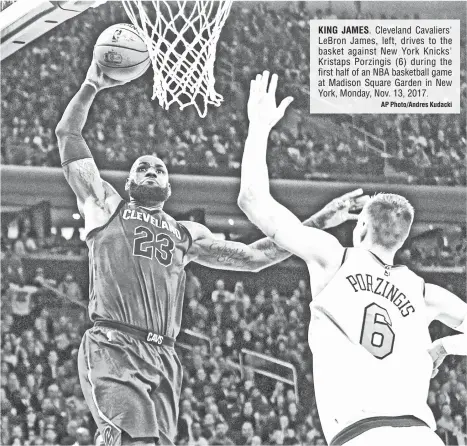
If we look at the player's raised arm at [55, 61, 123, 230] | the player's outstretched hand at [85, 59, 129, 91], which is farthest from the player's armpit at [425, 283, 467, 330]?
the player's outstretched hand at [85, 59, 129, 91]

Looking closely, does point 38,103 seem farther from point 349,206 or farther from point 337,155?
point 349,206

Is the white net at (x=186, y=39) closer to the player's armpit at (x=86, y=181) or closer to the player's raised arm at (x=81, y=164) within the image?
the player's raised arm at (x=81, y=164)

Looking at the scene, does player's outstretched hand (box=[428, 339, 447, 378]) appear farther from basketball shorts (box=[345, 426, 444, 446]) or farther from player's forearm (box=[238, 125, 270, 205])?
player's forearm (box=[238, 125, 270, 205])

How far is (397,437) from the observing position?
491 cm

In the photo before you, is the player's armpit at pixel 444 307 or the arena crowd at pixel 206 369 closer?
the player's armpit at pixel 444 307

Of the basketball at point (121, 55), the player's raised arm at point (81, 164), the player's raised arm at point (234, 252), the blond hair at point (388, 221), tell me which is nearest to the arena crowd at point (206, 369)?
the player's raised arm at point (234, 252)

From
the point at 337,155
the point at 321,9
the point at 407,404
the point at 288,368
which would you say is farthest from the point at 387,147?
the point at 407,404

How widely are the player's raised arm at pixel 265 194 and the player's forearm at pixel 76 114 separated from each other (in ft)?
9.93

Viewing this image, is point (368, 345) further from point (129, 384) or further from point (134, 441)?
point (129, 384)

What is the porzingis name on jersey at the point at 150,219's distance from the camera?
816 centimetres

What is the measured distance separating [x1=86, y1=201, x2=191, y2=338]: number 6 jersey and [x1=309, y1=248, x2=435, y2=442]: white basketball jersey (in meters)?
2.60
